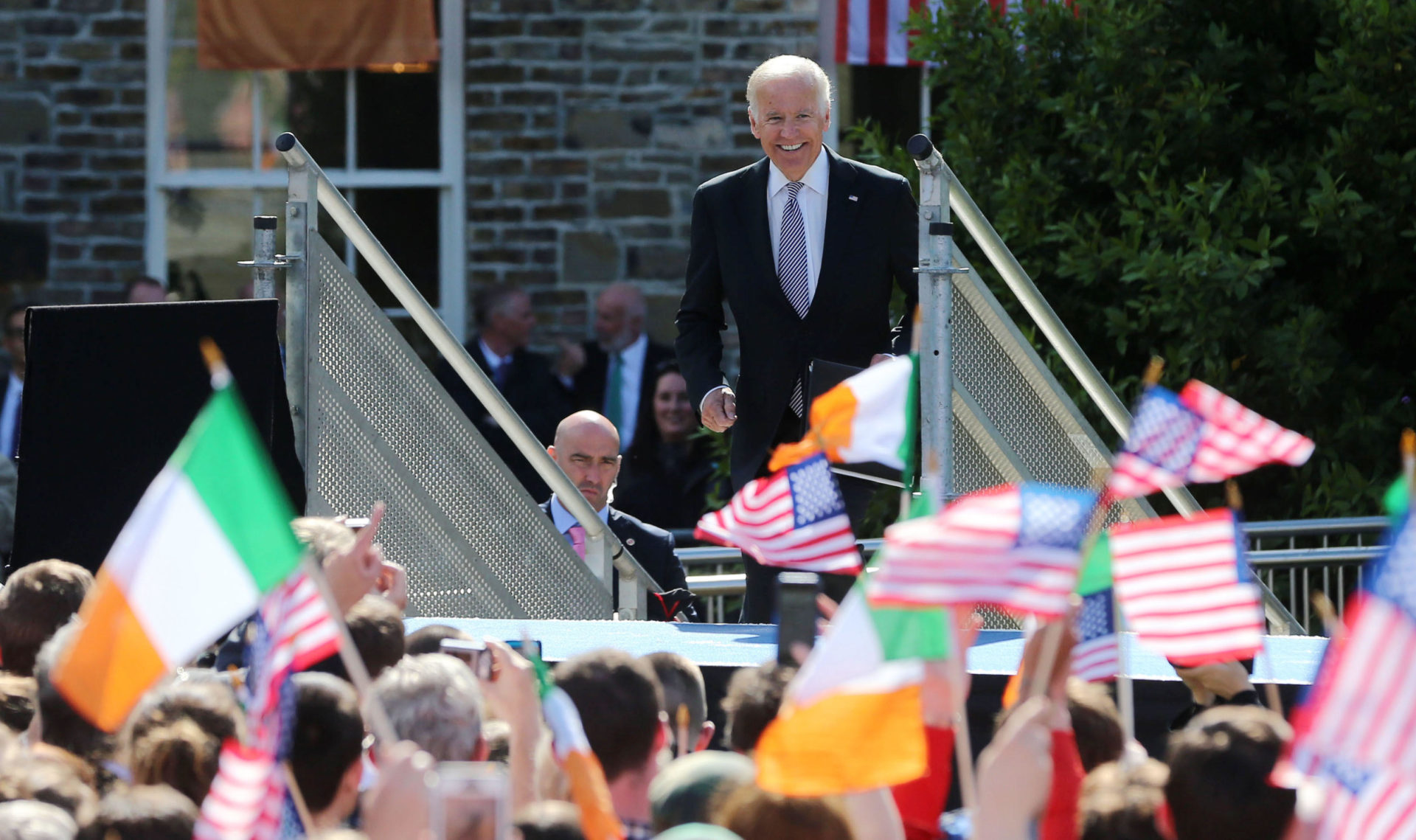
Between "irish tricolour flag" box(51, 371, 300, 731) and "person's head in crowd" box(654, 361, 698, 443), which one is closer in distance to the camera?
"irish tricolour flag" box(51, 371, 300, 731)

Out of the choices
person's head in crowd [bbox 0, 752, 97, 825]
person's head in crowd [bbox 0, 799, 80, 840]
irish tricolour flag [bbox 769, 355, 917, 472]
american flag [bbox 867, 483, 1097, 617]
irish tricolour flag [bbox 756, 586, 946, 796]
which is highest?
irish tricolour flag [bbox 769, 355, 917, 472]

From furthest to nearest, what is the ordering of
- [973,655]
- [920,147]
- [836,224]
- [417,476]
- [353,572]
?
[417,476]
[920,147]
[836,224]
[973,655]
[353,572]

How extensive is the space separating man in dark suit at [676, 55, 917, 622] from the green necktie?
4.55 m

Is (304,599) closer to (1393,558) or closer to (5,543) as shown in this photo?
(1393,558)

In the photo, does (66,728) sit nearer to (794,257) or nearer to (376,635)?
(376,635)

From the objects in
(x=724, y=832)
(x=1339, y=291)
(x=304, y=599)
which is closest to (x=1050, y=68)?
(x=1339, y=291)

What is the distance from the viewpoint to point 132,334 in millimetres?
5379

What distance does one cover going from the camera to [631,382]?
10320 millimetres

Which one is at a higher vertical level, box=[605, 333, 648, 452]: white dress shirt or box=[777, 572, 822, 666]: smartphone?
box=[777, 572, 822, 666]: smartphone

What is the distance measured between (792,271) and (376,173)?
233 inches

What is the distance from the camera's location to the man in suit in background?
10.2 metres

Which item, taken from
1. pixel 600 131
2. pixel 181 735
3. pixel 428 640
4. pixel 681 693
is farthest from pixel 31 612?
pixel 600 131

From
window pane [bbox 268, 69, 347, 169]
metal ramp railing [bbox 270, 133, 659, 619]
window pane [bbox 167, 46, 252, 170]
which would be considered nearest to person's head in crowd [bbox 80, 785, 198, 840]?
metal ramp railing [bbox 270, 133, 659, 619]

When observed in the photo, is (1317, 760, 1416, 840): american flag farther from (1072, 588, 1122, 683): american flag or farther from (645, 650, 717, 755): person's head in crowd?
(645, 650, 717, 755): person's head in crowd
